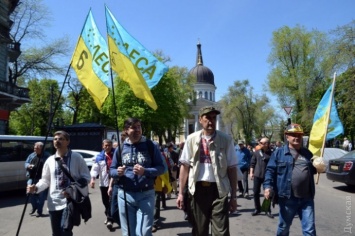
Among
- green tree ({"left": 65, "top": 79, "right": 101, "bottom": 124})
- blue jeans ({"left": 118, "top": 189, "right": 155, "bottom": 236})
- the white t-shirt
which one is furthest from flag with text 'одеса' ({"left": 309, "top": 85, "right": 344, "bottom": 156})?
green tree ({"left": 65, "top": 79, "right": 101, "bottom": 124})

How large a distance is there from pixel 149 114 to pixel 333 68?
1067 inches

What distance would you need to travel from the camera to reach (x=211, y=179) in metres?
3.93

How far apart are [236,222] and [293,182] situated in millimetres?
3275

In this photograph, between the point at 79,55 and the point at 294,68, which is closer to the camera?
the point at 79,55

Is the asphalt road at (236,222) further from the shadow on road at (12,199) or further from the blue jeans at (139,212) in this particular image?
the blue jeans at (139,212)

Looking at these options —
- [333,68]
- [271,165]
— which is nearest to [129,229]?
[271,165]

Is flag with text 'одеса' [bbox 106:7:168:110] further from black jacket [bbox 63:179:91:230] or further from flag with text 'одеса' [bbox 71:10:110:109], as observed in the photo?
black jacket [bbox 63:179:91:230]

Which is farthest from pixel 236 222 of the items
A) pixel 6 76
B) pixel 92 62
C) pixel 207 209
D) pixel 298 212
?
pixel 6 76

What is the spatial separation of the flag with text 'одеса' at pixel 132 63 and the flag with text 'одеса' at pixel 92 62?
1.01 ft

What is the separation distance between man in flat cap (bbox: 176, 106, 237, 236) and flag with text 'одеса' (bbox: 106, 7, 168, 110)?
1065 mm

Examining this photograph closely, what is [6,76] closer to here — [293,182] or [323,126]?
[323,126]

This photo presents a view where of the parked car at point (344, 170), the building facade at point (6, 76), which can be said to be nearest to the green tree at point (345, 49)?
the parked car at point (344, 170)

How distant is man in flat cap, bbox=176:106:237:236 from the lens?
3891 millimetres

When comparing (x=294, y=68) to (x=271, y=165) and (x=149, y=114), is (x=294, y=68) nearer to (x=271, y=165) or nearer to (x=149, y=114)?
(x=149, y=114)
